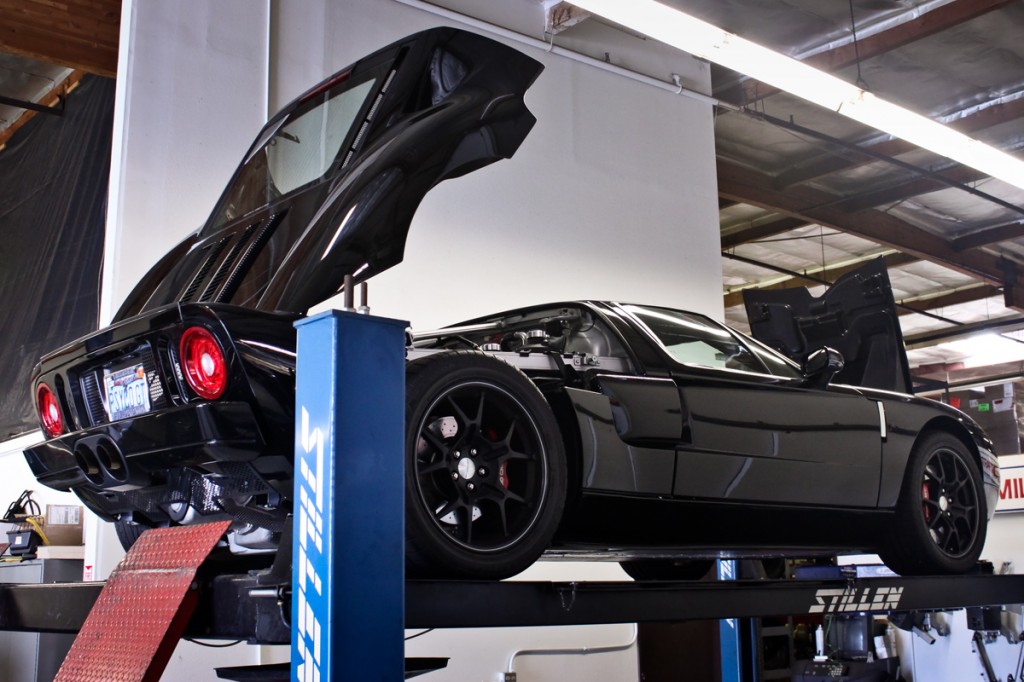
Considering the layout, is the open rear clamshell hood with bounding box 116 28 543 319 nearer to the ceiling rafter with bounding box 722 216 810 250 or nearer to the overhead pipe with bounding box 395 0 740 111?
the overhead pipe with bounding box 395 0 740 111

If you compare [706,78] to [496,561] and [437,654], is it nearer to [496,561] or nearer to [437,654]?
[437,654]

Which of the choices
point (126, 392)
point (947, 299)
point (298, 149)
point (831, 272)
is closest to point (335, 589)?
point (126, 392)

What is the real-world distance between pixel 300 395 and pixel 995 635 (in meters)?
4.77

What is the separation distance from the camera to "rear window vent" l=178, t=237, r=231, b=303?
9.20ft

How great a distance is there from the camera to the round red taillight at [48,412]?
277 centimetres

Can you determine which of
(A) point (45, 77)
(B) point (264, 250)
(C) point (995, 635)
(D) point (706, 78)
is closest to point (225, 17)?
(A) point (45, 77)

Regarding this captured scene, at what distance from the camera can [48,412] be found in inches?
111

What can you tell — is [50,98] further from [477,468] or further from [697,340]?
[477,468]

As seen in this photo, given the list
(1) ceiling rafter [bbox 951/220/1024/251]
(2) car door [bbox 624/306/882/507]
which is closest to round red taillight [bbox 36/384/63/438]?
(2) car door [bbox 624/306/882/507]

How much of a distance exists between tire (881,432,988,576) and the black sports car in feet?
0.05

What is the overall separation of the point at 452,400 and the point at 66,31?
4.74 meters

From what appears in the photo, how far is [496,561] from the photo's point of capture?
7.39 ft

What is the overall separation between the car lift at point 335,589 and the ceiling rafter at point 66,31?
436 cm

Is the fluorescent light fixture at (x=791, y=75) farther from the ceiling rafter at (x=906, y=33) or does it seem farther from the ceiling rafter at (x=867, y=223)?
the ceiling rafter at (x=867, y=223)
